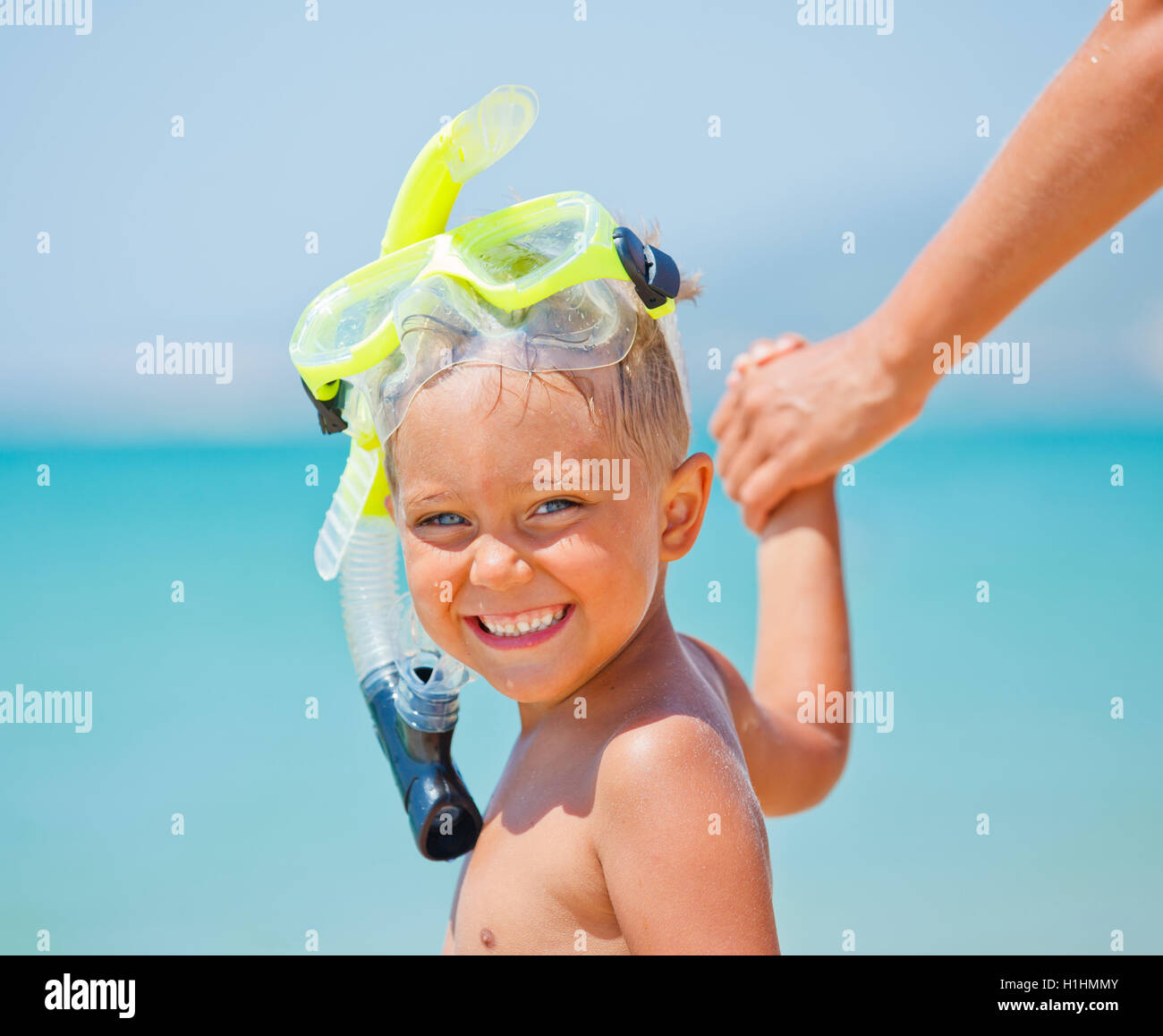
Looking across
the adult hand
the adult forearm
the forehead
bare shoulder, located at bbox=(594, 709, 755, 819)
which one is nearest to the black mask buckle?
the forehead

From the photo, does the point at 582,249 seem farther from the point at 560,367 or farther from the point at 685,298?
the point at 685,298

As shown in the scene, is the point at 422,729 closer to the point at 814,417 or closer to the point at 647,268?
the point at 647,268

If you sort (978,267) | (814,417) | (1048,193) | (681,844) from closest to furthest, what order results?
1. (681,844)
2. (1048,193)
3. (978,267)
4. (814,417)

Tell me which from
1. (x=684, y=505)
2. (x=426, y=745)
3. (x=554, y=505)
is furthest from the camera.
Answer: (x=426, y=745)

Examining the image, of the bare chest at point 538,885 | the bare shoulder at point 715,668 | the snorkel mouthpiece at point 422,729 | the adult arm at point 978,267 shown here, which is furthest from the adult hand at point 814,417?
the bare chest at point 538,885

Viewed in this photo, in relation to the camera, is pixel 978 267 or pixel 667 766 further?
pixel 978 267

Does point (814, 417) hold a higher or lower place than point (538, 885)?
higher

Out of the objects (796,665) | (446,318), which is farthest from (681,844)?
(796,665)

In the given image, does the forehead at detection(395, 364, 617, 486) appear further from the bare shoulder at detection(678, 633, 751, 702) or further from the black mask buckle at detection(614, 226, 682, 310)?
the bare shoulder at detection(678, 633, 751, 702)

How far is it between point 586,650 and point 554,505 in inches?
6.9

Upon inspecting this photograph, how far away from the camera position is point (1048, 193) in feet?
6.07

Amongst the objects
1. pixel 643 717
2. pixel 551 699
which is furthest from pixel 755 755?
pixel 643 717

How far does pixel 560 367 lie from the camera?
4.48 feet

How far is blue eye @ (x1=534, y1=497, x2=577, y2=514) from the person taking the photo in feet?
4.48
